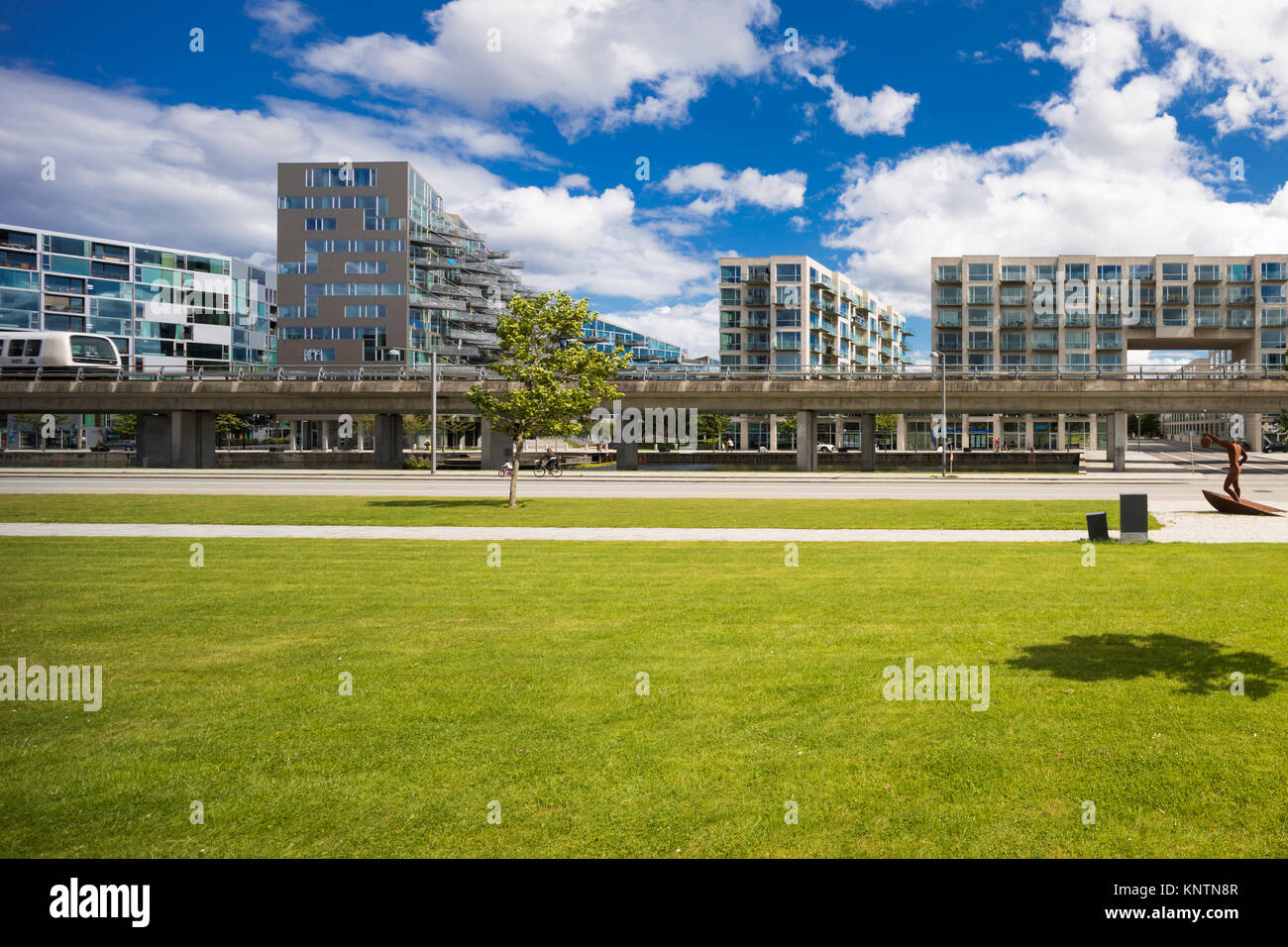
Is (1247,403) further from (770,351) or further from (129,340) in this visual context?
(129,340)

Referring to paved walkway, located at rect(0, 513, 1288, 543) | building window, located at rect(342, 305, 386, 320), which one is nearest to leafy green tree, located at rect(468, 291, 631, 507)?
paved walkway, located at rect(0, 513, 1288, 543)

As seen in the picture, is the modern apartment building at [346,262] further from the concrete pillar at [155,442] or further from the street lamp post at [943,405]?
the street lamp post at [943,405]

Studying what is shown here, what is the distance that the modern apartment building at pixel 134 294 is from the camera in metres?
96.1

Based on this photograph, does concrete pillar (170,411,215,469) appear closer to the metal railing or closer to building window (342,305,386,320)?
the metal railing

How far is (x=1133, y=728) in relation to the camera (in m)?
5.91

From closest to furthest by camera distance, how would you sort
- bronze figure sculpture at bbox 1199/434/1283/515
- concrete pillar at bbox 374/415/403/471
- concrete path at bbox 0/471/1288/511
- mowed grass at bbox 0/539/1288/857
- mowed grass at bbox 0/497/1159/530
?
mowed grass at bbox 0/539/1288/857 < mowed grass at bbox 0/497/1159/530 < bronze figure sculpture at bbox 1199/434/1283/515 < concrete path at bbox 0/471/1288/511 < concrete pillar at bbox 374/415/403/471

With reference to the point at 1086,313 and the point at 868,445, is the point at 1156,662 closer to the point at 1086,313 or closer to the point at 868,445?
the point at 868,445

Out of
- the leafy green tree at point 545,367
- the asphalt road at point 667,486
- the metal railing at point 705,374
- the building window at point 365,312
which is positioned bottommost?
the asphalt road at point 667,486

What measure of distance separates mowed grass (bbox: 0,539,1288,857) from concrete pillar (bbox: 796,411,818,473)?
4409 cm

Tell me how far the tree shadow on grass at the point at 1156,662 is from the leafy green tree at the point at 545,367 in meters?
18.6

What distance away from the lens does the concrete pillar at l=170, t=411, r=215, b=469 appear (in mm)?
55281

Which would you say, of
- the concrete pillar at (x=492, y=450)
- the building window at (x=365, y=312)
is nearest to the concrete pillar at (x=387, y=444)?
the concrete pillar at (x=492, y=450)

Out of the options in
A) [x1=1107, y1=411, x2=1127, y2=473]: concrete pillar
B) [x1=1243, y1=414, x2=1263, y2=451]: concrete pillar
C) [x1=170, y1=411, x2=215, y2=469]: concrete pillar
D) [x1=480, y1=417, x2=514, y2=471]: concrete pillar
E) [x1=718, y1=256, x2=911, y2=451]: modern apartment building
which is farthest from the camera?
[x1=718, y1=256, x2=911, y2=451]: modern apartment building
